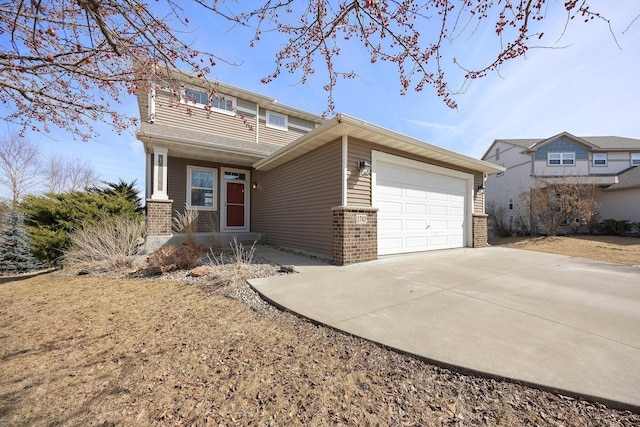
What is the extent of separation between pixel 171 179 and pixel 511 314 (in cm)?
944

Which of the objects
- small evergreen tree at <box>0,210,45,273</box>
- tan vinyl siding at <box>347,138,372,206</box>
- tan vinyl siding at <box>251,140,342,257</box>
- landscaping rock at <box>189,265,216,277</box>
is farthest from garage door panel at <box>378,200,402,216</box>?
small evergreen tree at <box>0,210,45,273</box>

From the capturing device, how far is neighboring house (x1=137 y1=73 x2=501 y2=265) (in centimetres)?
570

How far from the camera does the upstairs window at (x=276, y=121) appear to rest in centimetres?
1097

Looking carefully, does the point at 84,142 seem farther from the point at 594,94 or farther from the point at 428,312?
the point at 594,94

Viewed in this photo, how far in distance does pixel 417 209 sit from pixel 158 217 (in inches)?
292

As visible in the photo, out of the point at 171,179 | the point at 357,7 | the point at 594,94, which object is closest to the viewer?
the point at 357,7

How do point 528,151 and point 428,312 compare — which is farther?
point 528,151

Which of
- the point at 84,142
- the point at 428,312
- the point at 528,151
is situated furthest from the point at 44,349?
the point at 528,151

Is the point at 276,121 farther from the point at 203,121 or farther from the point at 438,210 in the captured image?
the point at 438,210

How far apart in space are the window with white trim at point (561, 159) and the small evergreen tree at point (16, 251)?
24294mm

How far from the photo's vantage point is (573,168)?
52.8 ft

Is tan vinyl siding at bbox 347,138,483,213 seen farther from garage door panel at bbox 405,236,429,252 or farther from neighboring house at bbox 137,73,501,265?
garage door panel at bbox 405,236,429,252

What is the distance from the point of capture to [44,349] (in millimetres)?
2381

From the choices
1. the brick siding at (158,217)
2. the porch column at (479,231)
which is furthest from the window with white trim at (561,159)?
the brick siding at (158,217)
